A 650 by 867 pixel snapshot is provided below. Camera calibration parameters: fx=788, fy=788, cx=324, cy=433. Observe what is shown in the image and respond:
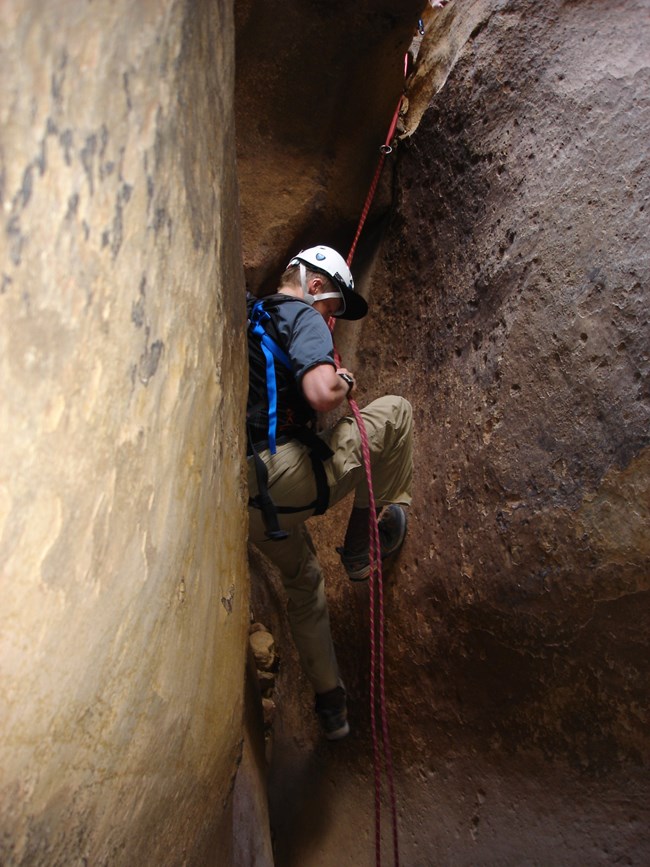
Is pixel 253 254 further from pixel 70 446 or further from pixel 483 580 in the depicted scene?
pixel 70 446

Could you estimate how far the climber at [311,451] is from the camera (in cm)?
258

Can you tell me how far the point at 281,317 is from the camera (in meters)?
2.61

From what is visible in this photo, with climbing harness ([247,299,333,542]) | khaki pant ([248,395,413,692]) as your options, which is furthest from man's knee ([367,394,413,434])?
climbing harness ([247,299,333,542])

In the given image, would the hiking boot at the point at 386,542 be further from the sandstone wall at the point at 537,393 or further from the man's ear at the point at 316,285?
the man's ear at the point at 316,285

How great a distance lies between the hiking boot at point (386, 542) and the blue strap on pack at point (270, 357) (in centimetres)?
78

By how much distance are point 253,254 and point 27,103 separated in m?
2.68

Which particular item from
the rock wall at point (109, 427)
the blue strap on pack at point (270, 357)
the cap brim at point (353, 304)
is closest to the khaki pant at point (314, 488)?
the blue strap on pack at point (270, 357)

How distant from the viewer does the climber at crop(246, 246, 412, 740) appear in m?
2.58

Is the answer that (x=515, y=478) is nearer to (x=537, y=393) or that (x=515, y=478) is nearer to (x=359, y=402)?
(x=537, y=393)

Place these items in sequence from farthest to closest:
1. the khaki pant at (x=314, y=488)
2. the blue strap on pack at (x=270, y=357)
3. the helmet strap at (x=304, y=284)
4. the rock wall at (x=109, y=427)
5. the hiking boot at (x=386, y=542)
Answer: the hiking boot at (x=386, y=542) < the helmet strap at (x=304, y=284) < the khaki pant at (x=314, y=488) < the blue strap on pack at (x=270, y=357) < the rock wall at (x=109, y=427)

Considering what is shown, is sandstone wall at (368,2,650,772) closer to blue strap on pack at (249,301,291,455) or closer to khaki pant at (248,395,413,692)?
khaki pant at (248,395,413,692)

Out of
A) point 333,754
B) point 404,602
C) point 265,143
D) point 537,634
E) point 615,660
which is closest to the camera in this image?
point 615,660

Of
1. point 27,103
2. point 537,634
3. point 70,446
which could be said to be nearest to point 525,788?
point 537,634

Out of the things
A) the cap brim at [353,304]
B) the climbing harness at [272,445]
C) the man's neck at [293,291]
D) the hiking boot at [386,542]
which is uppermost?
the man's neck at [293,291]
